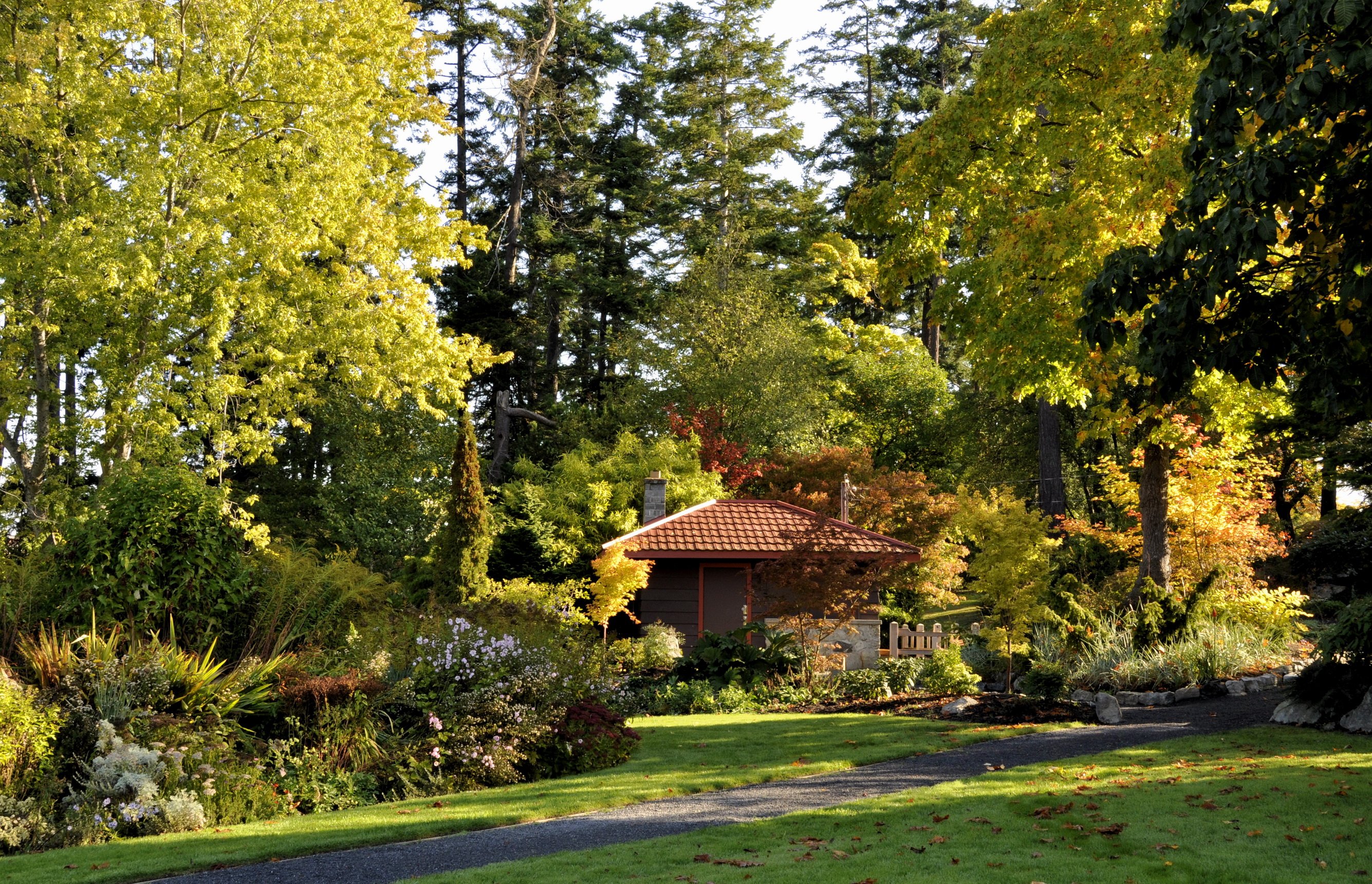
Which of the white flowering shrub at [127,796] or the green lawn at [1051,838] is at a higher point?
the white flowering shrub at [127,796]

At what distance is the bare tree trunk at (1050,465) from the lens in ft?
94.6

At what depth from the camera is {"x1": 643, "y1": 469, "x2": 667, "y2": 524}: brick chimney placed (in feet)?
78.1

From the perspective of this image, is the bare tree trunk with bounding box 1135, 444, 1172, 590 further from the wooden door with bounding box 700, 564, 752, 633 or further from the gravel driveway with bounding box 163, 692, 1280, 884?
the wooden door with bounding box 700, 564, 752, 633

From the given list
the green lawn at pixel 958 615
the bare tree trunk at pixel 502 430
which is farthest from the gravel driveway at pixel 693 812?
the bare tree trunk at pixel 502 430

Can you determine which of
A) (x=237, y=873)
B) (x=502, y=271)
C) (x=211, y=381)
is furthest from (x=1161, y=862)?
(x=502, y=271)

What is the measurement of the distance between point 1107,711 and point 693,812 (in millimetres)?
7285

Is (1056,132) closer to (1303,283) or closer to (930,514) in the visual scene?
(1303,283)

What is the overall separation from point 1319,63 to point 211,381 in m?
15.5

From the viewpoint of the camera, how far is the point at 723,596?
2255cm

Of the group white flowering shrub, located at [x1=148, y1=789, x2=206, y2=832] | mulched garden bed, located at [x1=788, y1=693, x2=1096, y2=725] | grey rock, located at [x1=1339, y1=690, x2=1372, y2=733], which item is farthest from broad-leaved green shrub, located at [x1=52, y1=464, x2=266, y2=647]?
grey rock, located at [x1=1339, y1=690, x2=1372, y2=733]

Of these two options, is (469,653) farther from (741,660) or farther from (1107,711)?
(1107,711)

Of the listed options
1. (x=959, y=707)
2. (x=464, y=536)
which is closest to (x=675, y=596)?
(x=464, y=536)

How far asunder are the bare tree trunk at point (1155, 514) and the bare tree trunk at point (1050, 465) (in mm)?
10363

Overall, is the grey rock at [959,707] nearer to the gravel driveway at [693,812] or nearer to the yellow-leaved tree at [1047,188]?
the gravel driveway at [693,812]
